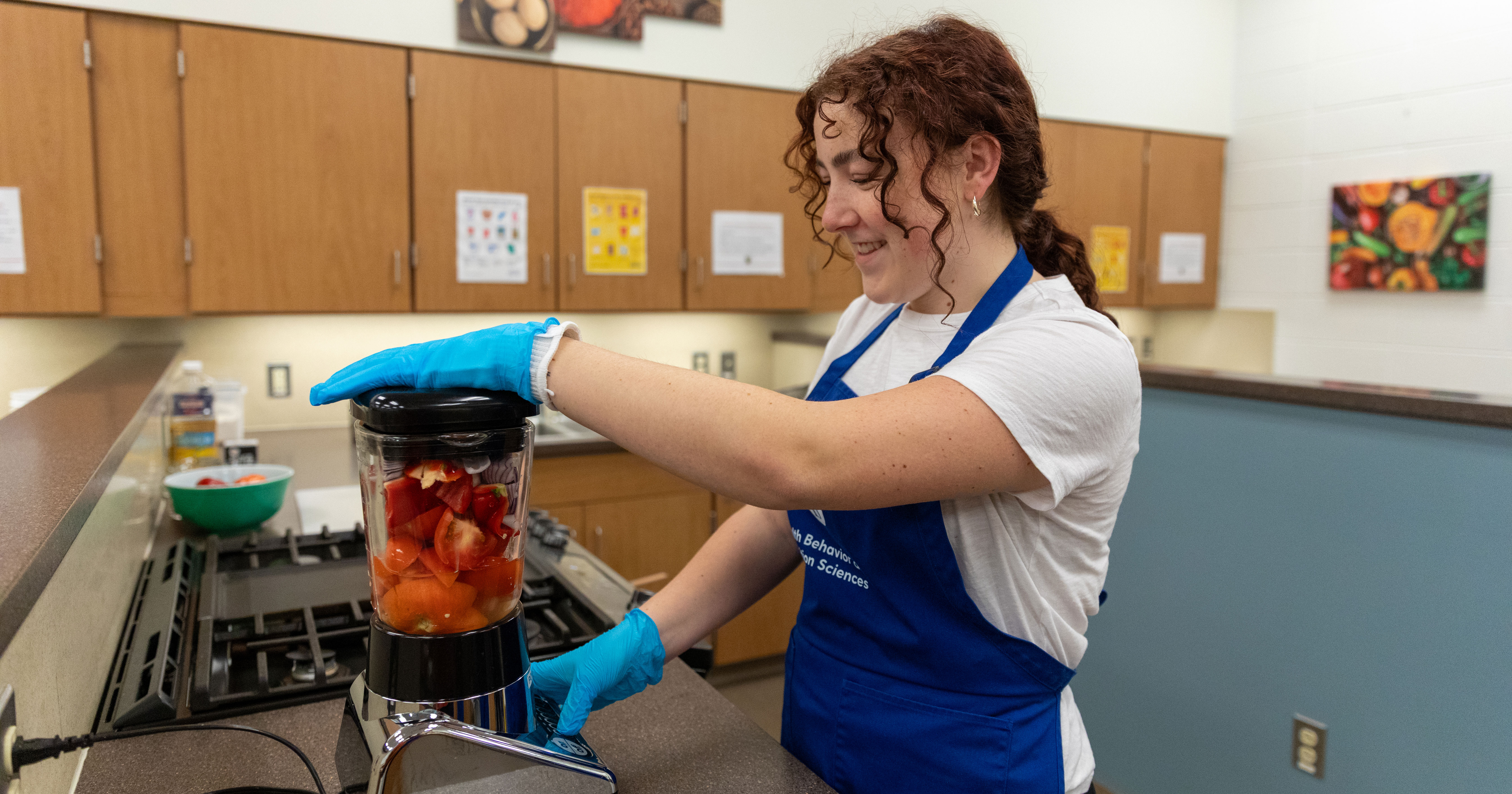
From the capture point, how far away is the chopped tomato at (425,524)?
78cm

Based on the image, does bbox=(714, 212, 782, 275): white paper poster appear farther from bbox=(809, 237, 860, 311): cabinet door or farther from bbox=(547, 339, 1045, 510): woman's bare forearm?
bbox=(547, 339, 1045, 510): woman's bare forearm

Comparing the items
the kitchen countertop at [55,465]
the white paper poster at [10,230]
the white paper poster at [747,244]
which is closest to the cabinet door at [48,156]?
the white paper poster at [10,230]

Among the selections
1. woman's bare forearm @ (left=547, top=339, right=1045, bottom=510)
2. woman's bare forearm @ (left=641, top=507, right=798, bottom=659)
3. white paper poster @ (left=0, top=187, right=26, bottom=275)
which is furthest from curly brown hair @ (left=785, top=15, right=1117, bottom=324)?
white paper poster @ (left=0, top=187, right=26, bottom=275)

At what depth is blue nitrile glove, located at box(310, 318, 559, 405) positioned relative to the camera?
82 cm

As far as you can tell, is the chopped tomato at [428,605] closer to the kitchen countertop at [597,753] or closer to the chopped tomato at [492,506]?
the chopped tomato at [492,506]

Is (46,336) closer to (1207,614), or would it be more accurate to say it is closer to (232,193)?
(232,193)

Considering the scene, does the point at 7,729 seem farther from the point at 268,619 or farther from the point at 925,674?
the point at 925,674

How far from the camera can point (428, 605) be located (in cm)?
78

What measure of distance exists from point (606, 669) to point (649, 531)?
2241 millimetres

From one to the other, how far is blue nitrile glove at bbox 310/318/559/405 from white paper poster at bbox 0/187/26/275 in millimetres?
2361

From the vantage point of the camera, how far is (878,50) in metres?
1.01

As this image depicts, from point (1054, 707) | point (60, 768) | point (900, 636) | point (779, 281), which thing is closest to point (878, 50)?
point (900, 636)

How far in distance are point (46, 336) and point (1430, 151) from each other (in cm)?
484

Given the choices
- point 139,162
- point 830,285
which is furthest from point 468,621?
point 830,285
